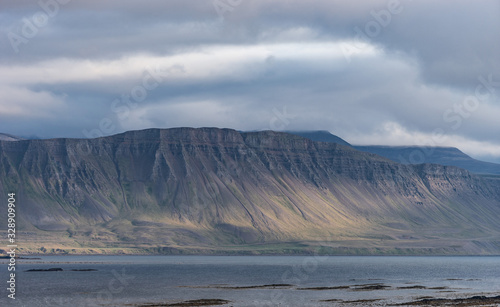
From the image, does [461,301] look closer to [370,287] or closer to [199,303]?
[370,287]

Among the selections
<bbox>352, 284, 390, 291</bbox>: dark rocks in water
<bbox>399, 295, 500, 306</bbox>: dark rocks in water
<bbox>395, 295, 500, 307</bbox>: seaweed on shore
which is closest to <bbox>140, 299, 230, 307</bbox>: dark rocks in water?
<bbox>395, 295, 500, 307</bbox>: seaweed on shore

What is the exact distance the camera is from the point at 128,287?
584 ft

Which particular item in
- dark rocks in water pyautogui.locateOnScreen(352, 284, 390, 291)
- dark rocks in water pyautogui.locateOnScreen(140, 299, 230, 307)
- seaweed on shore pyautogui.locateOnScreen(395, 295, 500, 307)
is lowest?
dark rocks in water pyautogui.locateOnScreen(352, 284, 390, 291)

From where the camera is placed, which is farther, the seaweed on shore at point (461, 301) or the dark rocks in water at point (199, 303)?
the dark rocks in water at point (199, 303)

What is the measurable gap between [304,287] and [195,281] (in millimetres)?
34716

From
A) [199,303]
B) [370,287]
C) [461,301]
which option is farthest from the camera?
[370,287]

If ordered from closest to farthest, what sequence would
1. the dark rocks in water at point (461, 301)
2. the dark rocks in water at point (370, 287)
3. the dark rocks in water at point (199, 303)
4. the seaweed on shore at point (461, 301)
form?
the seaweed on shore at point (461, 301), the dark rocks in water at point (461, 301), the dark rocks in water at point (199, 303), the dark rocks in water at point (370, 287)

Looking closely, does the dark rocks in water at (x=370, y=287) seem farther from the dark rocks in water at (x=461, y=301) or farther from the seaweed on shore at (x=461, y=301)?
the dark rocks in water at (x=461, y=301)

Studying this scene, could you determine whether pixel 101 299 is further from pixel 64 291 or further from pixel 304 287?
pixel 304 287

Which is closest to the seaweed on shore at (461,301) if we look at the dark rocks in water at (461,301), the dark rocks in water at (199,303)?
the dark rocks in water at (461,301)

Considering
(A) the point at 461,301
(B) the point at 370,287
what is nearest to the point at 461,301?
(A) the point at 461,301

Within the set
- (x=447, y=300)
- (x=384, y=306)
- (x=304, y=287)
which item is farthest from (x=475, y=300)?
(x=304, y=287)

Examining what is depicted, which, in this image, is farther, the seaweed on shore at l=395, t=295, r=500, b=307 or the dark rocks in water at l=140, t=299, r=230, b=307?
the dark rocks in water at l=140, t=299, r=230, b=307

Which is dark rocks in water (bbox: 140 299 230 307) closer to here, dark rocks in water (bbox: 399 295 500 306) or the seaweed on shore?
the seaweed on shore
